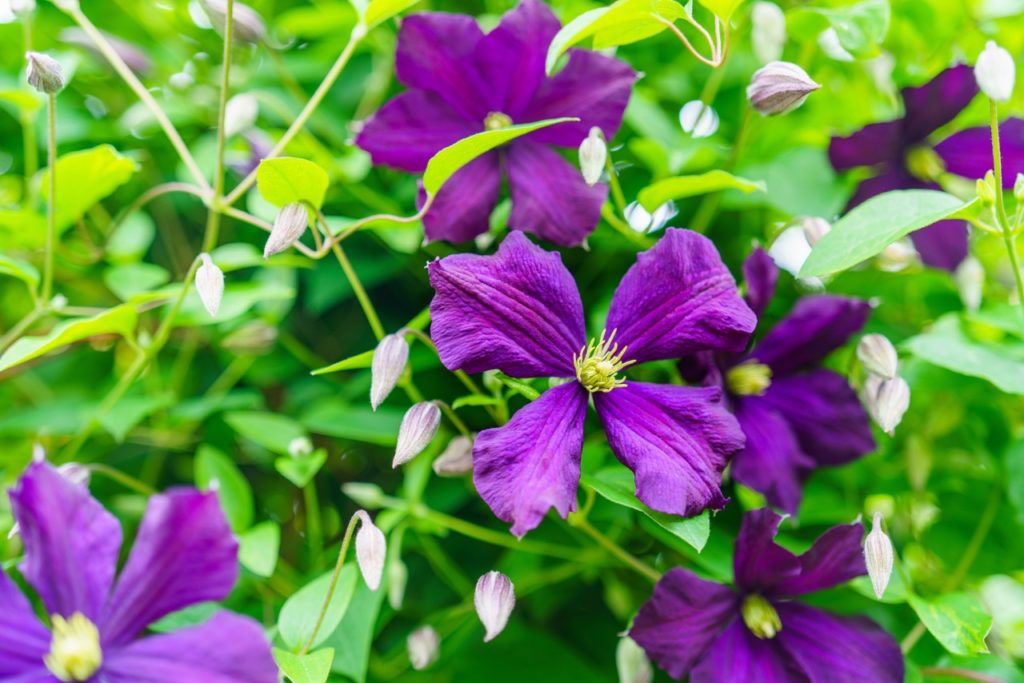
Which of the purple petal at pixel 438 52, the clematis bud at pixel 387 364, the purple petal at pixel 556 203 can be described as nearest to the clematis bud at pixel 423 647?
the clematis bud at pixel 387 364

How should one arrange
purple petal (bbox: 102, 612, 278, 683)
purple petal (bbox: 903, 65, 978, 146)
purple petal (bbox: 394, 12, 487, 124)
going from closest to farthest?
purple petal (bbox: 102, 612, 278, 683)
purple petal (bbox: 394, 12, 487, 124)
purple petal (bbox: 903, 65, 978, 146)

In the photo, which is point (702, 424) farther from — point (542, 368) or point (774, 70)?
point (774, 70)

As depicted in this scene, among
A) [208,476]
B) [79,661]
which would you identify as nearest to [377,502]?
[208,476]

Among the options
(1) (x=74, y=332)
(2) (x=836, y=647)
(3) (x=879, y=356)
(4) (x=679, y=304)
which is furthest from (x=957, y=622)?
(1) (x=74, y=332)

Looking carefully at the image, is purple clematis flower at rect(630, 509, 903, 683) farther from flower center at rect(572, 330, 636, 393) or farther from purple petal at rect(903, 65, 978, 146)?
purple petal at rect(903, 65, 978, 146)

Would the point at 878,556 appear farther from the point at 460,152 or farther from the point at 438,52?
the point at 438,52

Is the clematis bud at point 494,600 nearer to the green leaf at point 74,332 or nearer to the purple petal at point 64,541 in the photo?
the purple petal at point 64,541

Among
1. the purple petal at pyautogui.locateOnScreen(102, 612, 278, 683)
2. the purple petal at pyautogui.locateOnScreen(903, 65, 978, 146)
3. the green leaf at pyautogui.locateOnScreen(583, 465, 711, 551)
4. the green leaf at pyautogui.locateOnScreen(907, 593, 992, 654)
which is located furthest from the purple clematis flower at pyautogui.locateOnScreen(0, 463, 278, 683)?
the purple petal at pyautogui.locateOnScreen(903, 65, 978, 146)
